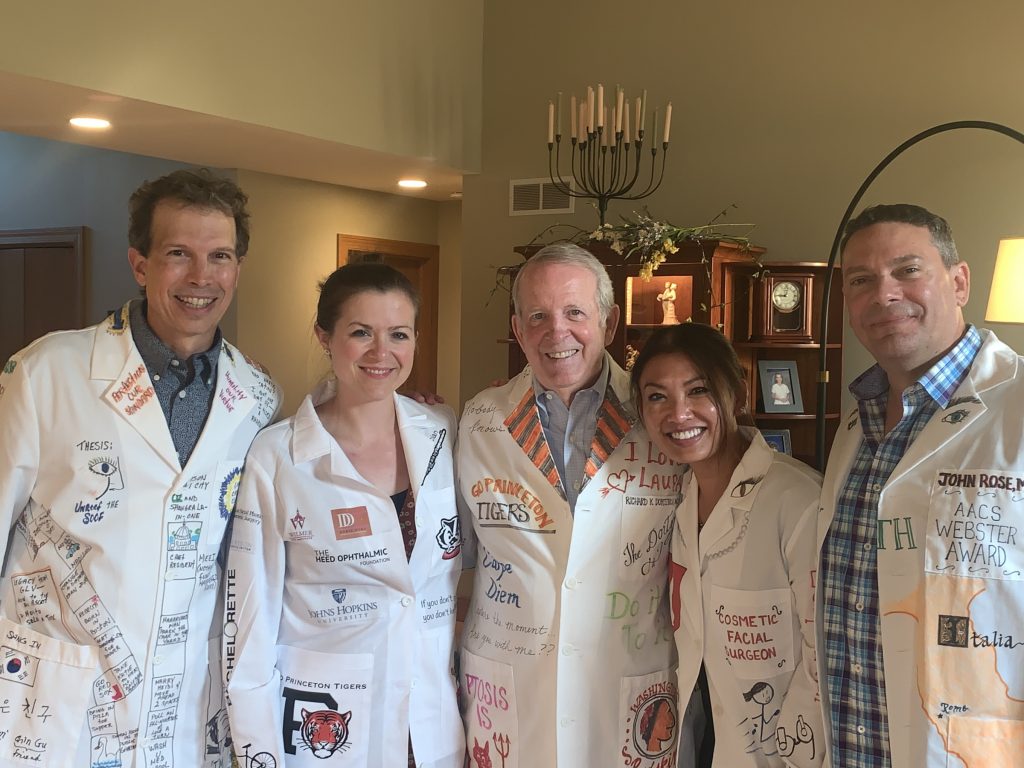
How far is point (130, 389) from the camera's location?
75.0 inches

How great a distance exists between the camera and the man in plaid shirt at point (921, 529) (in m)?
1.57

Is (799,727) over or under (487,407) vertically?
under

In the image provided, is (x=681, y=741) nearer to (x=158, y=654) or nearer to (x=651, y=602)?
(x=651, y=602)

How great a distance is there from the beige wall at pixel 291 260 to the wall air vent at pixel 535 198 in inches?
51.1

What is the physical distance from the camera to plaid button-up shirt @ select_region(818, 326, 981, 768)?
5.53ft

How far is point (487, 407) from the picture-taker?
7.14 feet

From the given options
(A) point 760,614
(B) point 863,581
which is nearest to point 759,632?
(A) point 760,614

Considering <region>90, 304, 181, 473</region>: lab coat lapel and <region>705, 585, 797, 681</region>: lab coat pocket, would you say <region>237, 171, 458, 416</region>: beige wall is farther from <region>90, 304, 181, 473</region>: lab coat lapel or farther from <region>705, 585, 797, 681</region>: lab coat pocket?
<region>705, 585, 797, 681</region>: lab coat pocket

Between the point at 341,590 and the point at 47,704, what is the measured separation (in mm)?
584

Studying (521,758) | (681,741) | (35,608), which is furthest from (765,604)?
(35,608)

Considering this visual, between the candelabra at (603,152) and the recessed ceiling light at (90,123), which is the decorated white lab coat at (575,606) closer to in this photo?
the candelabra at (603,152)

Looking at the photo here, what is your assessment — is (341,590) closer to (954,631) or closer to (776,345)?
(954,631)

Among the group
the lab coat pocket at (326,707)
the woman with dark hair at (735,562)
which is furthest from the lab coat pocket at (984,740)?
the lab coat pocket at (326,707)

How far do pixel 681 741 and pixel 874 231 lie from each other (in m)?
1.10
